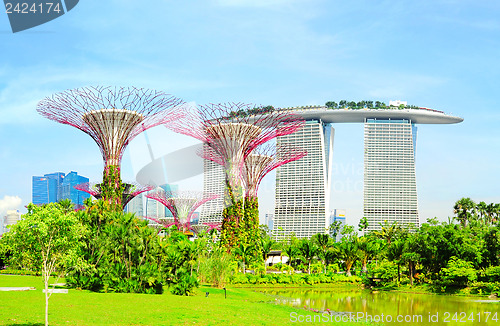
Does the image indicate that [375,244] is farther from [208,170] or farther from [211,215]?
[208,170]

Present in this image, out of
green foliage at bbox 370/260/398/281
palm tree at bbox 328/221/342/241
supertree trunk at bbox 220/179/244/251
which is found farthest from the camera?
palm tree at bbox 328/221/342/241

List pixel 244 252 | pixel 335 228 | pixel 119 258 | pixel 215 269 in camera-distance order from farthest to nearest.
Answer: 1. pixel 335 228
2. pixel 244 252
3. pixel 215 269
4. pixel 119 258

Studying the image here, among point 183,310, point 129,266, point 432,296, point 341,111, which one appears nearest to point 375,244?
point 432,296

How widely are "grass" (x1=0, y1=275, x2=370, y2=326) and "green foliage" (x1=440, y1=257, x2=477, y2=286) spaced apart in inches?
719

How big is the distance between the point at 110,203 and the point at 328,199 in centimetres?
10246

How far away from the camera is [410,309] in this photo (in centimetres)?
2822

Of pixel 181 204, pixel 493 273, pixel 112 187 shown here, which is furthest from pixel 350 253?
pixel 181 204

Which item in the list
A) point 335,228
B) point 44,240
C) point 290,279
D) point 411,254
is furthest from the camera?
point 335,228

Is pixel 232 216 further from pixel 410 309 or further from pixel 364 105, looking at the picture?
pixel 364 105

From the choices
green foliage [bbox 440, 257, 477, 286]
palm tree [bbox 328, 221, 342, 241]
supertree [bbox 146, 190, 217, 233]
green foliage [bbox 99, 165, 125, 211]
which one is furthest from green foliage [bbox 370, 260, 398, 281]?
supertree [bbox 146, 190, 217, 233]

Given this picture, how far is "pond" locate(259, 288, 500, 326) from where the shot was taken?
916 inches

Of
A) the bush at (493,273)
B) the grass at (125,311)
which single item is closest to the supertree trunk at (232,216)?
the bush at (493,273)

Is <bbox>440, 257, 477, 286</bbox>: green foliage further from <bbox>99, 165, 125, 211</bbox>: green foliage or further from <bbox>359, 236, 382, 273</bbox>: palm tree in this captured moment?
<bbox>99, 165, 125, 211</bbox>: green foliage

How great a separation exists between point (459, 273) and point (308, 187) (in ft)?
333
